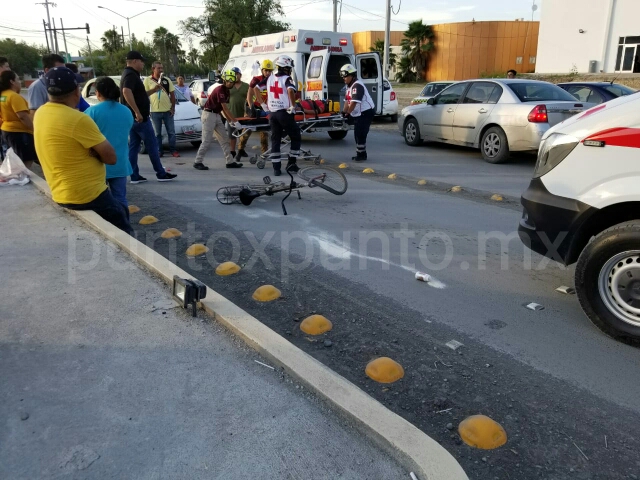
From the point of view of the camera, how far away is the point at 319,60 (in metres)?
13.9

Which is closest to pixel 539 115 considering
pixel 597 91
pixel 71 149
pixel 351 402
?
pixel 597 91

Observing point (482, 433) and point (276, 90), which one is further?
point (276, 90)

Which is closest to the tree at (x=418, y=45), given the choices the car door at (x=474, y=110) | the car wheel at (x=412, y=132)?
the car wheel at (x=412, y=132)

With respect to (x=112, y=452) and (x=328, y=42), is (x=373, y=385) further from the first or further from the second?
(x=328, y=42)

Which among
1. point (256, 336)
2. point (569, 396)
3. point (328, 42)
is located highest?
point (328, 42)

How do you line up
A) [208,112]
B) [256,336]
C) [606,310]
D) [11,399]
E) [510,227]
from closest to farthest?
[11,399] < [256,336] < [606,310] < [510,227] < [208,112]

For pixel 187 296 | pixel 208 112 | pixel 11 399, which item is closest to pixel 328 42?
pixel 208 112

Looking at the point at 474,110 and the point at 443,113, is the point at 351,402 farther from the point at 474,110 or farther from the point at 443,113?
the point at 443,113

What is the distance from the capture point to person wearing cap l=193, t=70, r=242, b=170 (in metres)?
9.43

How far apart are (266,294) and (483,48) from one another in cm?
5040

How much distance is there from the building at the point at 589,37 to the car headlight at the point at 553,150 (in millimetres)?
40561

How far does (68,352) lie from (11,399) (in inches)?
18.6

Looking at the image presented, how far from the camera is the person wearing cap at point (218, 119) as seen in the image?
9425 mm

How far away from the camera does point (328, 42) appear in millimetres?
14461
